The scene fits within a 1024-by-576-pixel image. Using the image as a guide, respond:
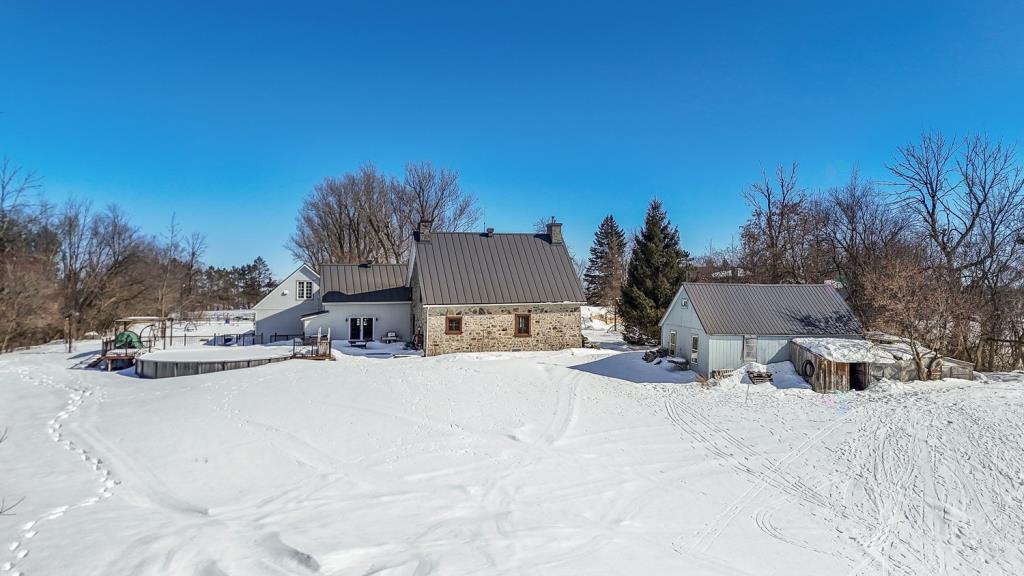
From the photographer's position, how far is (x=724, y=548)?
22.8ft

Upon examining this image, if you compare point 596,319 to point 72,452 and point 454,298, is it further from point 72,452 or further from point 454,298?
point 72,452

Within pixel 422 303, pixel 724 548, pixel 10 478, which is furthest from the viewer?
pixel 422 303

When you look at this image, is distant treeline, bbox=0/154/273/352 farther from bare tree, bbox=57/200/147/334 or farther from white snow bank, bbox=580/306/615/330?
white snow bank, bbox=580/306/615/330

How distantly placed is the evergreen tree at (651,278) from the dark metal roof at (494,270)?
346 cm

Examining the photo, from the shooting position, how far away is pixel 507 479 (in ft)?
30.5

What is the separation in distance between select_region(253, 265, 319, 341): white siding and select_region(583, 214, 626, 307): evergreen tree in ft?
76.0

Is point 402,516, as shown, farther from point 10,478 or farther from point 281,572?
point 10,478

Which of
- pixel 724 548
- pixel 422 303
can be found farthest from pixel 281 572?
pixel 422 303

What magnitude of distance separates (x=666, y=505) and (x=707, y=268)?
1170 inches

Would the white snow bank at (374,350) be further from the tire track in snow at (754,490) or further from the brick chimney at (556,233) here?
the tire track in snow at (754,490)

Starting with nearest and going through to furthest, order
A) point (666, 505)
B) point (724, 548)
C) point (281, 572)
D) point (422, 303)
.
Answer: point (281, 572) < point (724, 548) < point (666, 505) < point (422, 303)

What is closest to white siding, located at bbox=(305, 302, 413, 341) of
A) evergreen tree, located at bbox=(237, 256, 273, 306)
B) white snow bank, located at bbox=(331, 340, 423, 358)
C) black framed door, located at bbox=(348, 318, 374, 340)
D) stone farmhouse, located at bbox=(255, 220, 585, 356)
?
stone farmhouse, located at bbox=(255, 220, 585, 356)

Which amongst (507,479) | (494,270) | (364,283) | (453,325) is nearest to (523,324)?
(494,270)

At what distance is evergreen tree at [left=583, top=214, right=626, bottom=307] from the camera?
43312mm
